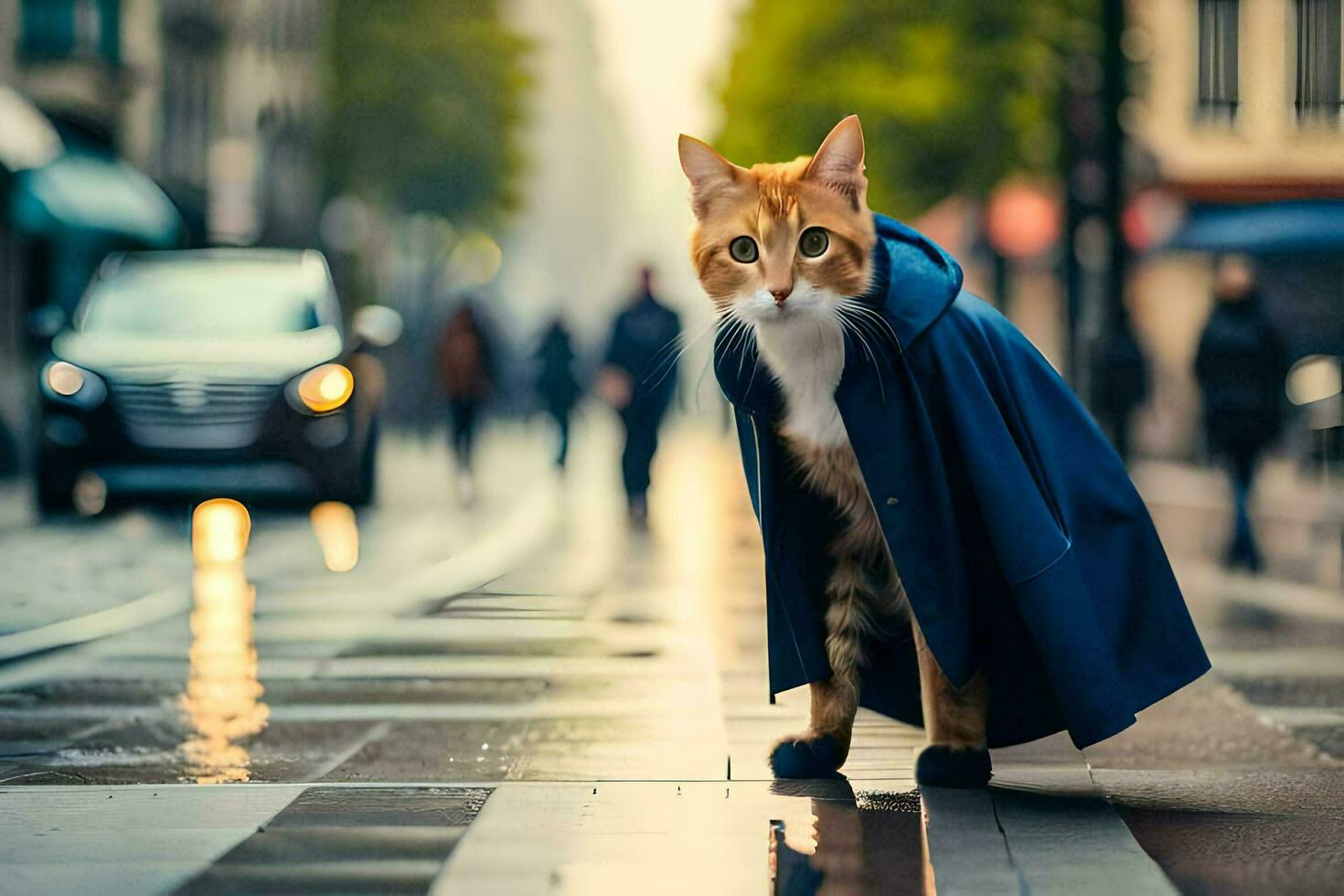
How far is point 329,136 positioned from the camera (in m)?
37.6

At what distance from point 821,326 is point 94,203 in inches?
880

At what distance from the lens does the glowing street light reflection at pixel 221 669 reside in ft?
18.6

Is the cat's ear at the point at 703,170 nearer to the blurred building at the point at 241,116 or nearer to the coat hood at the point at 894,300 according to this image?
the coat hood at the point at 894,300

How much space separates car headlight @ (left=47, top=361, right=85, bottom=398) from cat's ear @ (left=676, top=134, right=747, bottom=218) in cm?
988

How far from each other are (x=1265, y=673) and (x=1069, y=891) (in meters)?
3.72

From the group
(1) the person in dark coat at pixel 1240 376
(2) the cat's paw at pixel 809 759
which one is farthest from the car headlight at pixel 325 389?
(2) the cat's paw at pixel 809 759

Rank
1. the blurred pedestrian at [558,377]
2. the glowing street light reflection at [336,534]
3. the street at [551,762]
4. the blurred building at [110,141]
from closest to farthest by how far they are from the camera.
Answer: the street at [551,762]
the glowing street light reflection at [336,534]
the blurred pedestrian at [558,377]
the blurred building at [110,141]

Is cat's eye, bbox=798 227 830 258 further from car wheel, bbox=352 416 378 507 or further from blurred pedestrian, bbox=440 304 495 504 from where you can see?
blurred pedestrian, bbox=440 304 495 504

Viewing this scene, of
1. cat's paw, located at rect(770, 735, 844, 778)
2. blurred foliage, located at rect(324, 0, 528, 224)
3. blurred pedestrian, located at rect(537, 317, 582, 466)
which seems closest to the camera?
cat's paw, located at rect(770, 735, 844, 778)

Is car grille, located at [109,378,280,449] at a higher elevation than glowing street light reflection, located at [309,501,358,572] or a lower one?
higher

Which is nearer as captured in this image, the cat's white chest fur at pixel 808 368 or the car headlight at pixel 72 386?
the cat's white chest fur at pixel 808 368

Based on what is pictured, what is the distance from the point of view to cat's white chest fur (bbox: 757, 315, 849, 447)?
187 inches

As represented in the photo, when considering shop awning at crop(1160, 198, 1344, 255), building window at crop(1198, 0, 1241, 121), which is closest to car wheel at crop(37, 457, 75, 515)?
shop awning at crop(1160, 198, 1344, 255)

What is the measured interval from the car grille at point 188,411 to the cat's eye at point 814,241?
981 cm
